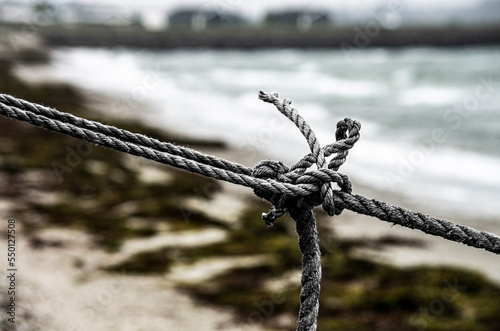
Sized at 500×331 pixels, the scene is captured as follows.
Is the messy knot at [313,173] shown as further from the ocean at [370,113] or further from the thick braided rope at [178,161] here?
the ocean at [370,113]

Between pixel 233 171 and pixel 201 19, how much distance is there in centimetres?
6865

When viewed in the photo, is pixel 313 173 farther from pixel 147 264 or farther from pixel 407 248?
pixel 407 248

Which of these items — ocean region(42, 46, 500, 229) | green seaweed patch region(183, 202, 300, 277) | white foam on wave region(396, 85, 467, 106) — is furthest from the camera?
white foam on wave region(396, 85, 467, 106)

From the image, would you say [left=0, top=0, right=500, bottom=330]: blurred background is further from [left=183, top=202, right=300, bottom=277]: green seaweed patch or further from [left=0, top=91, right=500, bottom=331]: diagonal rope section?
[left=0, top=91, right=500, bottom=331]: diagonal rope section

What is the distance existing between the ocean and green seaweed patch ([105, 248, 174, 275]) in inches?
168

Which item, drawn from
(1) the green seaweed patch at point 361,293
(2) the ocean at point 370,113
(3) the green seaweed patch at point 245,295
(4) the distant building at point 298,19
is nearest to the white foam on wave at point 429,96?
(2) the ocean at point 370,113

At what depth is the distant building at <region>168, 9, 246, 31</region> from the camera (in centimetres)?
6650

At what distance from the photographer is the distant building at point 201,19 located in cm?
6650

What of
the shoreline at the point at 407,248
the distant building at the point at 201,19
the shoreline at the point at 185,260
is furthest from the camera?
the distant building at the point at 201,19

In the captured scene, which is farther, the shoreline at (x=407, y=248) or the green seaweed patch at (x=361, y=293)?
the shoreline at (x=407, y=248)

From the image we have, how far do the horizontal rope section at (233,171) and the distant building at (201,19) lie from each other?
201ft

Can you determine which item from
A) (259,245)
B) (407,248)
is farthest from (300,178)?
(407,248)

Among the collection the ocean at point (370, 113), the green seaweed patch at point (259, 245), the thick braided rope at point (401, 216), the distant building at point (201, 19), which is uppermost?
the distant building at point (201, 19)

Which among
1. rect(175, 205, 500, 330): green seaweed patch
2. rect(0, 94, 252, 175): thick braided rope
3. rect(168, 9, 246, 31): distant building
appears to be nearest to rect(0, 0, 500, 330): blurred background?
rect(175, 205, 500, 330): green seaweed patch
